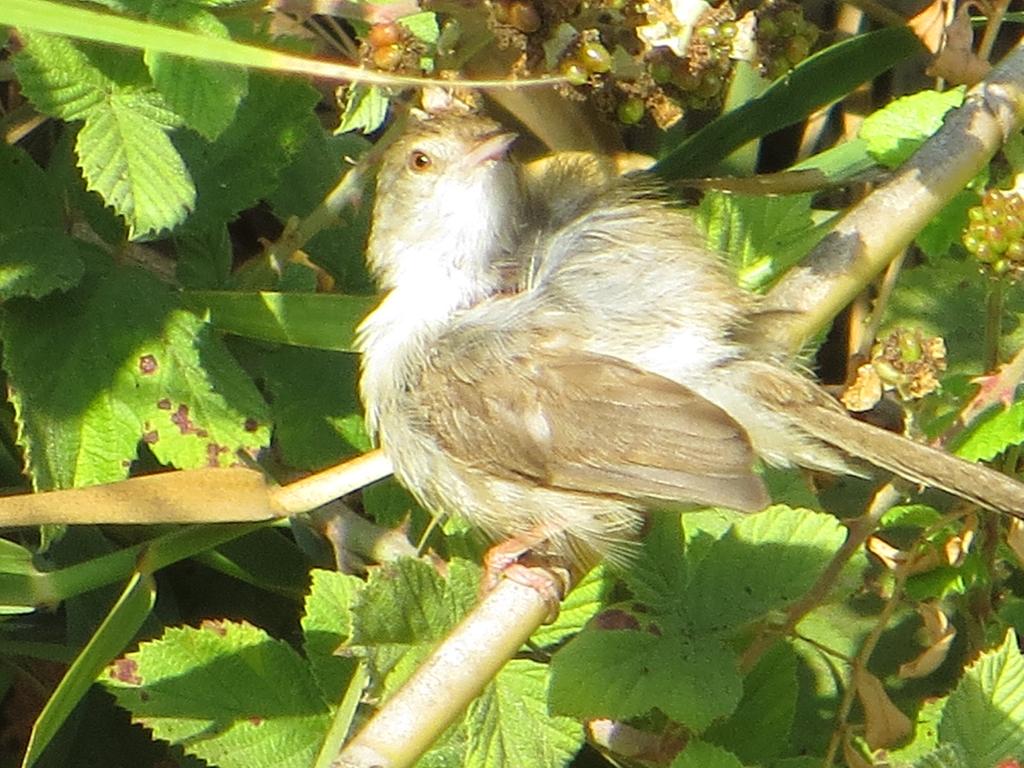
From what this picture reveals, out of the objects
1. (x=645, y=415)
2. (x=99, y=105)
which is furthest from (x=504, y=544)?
(x=99, y=105)

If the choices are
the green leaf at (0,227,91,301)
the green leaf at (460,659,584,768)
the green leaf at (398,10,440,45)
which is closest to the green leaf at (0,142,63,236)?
the green leaf at (0,227,91,301)

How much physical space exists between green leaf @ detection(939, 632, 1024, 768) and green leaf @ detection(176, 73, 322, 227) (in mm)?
1705

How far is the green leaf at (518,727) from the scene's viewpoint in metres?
2.82

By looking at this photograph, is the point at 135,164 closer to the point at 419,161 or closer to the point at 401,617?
the point at 419,161

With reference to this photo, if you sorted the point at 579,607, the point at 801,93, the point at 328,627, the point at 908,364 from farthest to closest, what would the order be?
the point at 801,93 < the point at 579,607 < the point at 328,627 < the point at 908,364

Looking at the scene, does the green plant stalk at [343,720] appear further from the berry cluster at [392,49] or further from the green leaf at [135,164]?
the berry cluster at [392,49]

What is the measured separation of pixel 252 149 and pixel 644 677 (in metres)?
1.38

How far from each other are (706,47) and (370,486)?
121cm

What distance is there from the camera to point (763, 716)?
3.15 m

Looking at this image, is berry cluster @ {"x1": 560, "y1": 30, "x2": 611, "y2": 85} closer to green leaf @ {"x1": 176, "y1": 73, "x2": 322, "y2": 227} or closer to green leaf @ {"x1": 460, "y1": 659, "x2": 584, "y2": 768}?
green leaf @ {"x1": 176, "y1": 73, "x2": 322, "y2": 227}

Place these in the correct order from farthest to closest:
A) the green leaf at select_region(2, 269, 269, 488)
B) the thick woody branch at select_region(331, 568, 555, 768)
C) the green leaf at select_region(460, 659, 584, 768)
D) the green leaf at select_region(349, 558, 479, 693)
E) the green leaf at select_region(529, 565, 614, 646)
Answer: the green leaf at select_region(529, 565, 614, 646)
the green leaf at select_region(2, 269, 269, 488)
the green leaf at select_region(460, 659, 584, 768)
the green leaf at select_region(349, 558, 479, 693)
the thick woody branch at select_region(331, 568, 555, 768)

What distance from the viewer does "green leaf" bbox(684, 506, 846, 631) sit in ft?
9.78

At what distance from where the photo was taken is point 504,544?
3041 mm

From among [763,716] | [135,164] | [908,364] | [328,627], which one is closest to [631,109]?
[908,364]
